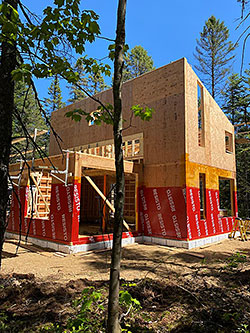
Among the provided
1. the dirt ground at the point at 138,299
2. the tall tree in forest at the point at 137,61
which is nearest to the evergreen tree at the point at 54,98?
the tall tree in forest at the point at 137,61

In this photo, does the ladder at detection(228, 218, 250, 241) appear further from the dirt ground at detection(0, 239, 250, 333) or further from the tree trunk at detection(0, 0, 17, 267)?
the tree trunk at detection(0, 0, 17, 267)

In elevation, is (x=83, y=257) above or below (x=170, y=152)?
below

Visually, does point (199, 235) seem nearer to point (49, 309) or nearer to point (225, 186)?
point (49, 309)

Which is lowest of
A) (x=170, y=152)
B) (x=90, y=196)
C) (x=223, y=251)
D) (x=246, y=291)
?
(x=223, y=251)

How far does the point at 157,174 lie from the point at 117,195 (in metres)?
8.07

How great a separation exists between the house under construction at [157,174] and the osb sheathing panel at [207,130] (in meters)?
0.04

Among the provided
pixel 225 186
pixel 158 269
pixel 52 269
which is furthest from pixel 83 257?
pixel 225 186

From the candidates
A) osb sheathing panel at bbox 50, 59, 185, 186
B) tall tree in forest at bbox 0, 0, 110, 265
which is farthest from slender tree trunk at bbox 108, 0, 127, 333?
osb sheathing panel at bbox 50, 59, 185, 186

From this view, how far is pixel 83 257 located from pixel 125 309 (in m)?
4.72

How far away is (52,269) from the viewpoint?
619cm

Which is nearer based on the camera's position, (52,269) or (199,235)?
(52,269)

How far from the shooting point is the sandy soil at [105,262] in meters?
5.71

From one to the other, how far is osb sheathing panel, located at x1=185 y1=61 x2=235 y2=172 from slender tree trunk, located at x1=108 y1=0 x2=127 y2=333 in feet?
25.2

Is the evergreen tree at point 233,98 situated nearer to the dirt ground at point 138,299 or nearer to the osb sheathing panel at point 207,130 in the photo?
the osb sheathing panel at point 207,130
